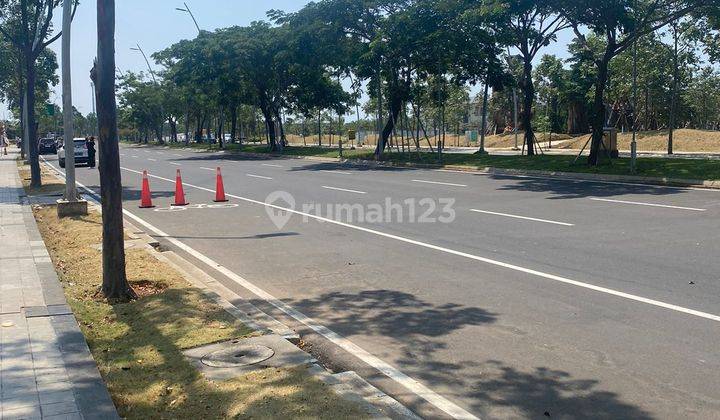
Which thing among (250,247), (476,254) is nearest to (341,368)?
(476,254)

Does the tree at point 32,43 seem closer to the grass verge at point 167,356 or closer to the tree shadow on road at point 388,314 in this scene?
the grass verge at point 167,356

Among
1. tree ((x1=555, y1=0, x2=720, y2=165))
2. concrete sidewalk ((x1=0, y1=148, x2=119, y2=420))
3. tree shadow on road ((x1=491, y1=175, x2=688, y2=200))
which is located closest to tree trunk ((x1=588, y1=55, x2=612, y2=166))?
tree ((x1=555, y1=0, x2=720, y2=165))

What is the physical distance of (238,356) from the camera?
5512 mm

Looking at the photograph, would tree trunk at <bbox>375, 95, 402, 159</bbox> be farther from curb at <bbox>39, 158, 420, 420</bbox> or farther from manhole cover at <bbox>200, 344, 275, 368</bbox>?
manhole cover at <bbox>200, 344, 275, 368</bbox>

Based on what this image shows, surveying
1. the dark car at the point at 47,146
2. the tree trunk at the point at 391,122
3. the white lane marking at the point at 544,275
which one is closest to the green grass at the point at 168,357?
the white lane marking at the point at 544,275

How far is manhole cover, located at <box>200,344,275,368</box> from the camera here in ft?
17.6

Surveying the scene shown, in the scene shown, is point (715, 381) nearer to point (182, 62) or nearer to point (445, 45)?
point (445, 45)

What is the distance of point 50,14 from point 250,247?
47.6 feet

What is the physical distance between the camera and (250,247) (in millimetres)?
10852

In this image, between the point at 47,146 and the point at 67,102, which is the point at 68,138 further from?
the point at 47,146

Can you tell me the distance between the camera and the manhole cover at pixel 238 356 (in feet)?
17.6

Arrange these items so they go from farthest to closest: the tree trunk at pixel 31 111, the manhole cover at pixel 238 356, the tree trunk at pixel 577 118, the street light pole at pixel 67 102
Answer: the tree trunk at pixel 577 118 < the tree trunk at pixel 31 111 < the street light pole at pixel 67 102 < the manhole cover at pixel 238 356

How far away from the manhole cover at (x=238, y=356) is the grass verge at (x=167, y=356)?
22 centimetres

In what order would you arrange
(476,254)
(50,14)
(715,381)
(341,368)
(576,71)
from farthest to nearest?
(576,71) < (50,14) < (476,254) < (341,368) < (715,381)
